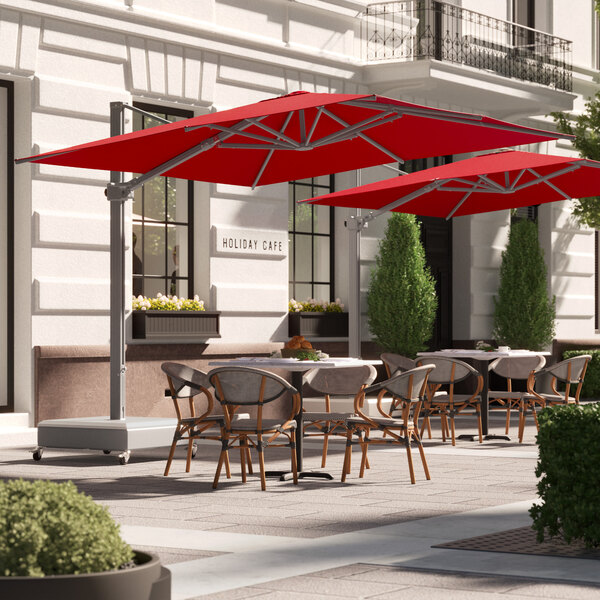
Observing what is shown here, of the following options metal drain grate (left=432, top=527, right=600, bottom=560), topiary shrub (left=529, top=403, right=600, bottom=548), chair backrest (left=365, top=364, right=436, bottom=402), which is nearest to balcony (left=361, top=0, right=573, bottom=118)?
chair backrest (left=365, top=364, right=436, bottom=402)

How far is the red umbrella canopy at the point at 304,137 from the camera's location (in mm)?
10359

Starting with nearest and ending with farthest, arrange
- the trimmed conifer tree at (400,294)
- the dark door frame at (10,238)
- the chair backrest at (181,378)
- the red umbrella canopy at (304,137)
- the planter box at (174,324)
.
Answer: the red umbrella canopy at (304,137) < the chair backrest at (181,378) < the dark door frame at (10,238) < the planter box at (174,324) < the trimmed conifer tree at (400,294)

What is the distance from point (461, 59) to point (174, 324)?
24.3 feet

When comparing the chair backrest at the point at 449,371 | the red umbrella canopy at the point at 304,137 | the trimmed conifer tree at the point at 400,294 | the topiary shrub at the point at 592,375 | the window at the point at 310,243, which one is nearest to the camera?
the red umbrella canopy at the point at 304,137

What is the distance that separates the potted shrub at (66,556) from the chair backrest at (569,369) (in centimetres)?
1076

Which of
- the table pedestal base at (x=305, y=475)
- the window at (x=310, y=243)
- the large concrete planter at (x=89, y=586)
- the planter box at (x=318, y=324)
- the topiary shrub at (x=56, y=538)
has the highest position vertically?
the window at (x=310, y=243)

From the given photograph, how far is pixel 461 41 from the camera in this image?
2086 centimetres

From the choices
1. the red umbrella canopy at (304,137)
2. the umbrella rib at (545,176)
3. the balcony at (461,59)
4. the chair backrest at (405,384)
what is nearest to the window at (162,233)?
the red umbrella canopy at (304,137)

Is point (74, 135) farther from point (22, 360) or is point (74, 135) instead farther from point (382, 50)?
point (382, 50)

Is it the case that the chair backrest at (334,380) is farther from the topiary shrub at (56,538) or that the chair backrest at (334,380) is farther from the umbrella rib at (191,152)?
the topiary shrub at (56,538)

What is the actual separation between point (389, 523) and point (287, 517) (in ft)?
2.34

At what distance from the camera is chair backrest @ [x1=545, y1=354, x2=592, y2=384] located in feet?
48.2

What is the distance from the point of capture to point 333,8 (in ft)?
62.2

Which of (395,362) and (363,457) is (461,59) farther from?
(363,457)
